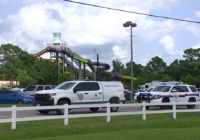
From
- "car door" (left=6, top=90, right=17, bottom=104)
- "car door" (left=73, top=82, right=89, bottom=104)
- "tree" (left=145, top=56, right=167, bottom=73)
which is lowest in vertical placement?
"car door" (left=6, top=90, right=17, bottom=104)

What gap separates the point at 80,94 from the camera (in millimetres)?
16891

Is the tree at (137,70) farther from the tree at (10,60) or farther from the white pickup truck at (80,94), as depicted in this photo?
the white pickup truck at (80,94)

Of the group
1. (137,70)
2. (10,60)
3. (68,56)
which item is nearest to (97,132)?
(68,56)

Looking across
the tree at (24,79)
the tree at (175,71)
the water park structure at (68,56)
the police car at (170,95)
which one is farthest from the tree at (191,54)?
the police car at (170,95)

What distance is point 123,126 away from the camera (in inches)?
477

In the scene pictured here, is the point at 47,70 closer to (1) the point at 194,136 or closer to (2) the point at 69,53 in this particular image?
(2) the point at 69,53

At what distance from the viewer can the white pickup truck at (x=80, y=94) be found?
15.8 m

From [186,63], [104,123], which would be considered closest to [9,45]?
[104,123]

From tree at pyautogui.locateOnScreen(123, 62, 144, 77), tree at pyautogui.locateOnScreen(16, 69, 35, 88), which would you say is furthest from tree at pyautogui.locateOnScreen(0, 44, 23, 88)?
tree at pyautogui.locateOnScreen(123, 62, 144, 77)

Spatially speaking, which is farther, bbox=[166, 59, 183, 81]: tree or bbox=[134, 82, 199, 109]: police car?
bbox=[166, 59, 183, 81]: tree

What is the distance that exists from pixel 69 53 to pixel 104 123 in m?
46.7

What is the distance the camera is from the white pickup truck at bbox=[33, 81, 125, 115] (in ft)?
52.0

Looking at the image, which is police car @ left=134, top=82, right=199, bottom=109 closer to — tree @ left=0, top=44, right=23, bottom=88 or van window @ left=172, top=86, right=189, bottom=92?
van window @ left=172, top=86, right=189, bottom=92

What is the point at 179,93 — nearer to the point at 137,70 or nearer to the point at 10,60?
the point at 10,60
